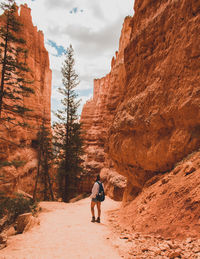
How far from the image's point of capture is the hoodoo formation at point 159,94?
15.9ft

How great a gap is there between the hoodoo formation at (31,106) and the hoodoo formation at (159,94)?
1134cm

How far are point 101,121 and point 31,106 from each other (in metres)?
10.2

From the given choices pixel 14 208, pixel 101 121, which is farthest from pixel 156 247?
pixel 101 121

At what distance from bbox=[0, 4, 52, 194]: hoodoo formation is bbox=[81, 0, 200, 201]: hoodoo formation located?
11.3 m

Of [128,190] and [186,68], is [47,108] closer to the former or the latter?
[128,190]

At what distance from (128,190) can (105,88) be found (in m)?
22.1

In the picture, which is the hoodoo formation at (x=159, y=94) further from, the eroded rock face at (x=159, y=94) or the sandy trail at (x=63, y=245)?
the sandy trail at (x=63, y=245)

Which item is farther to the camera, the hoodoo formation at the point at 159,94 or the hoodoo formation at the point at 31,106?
the hoodoo formation at the point at 31,106

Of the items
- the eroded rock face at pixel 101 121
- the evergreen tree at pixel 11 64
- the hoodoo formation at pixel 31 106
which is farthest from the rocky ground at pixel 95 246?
the hoodoo formation at pixel 31 106

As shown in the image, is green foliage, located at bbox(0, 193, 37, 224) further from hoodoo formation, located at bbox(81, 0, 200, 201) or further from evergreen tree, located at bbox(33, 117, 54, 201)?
evergreen tree, located at bbox(33, 117, 54, 201)

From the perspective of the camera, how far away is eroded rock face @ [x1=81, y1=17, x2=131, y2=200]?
1950cm

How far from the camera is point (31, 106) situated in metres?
24.5

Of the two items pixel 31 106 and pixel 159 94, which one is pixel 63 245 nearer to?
pixel 159 94

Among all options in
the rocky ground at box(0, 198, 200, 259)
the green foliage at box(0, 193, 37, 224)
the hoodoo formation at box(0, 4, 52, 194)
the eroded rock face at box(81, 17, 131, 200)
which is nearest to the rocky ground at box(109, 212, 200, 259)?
the rocky ground at box(0, 198, 200, 259)
